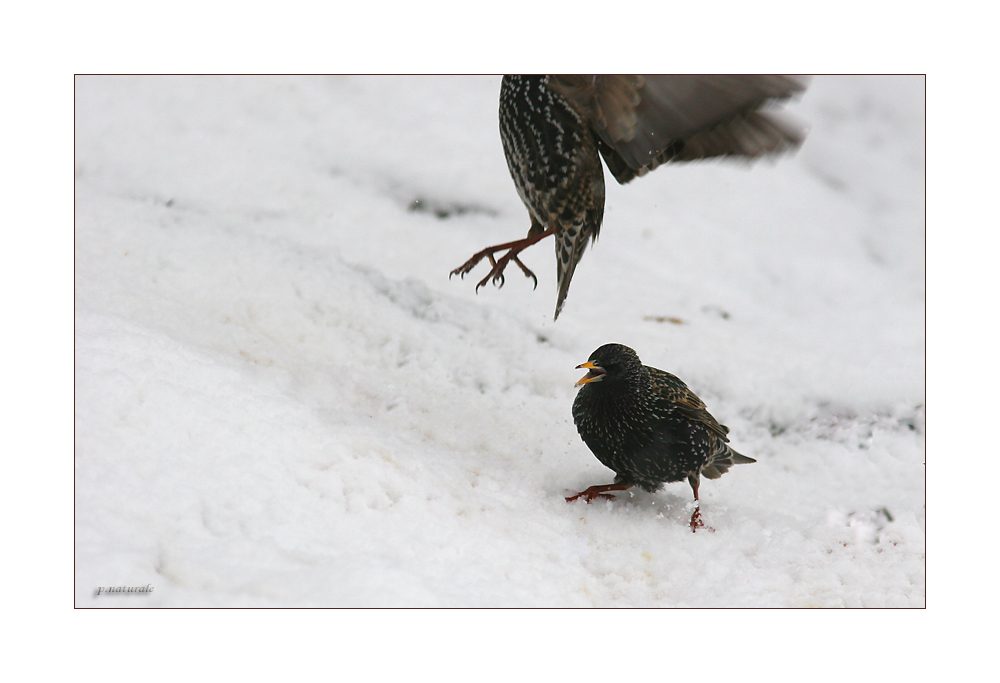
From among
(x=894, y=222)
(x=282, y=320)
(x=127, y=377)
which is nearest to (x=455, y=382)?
(x=282, y=320)

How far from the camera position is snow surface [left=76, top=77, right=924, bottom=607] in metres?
2.27

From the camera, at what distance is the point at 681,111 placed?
251 centimetres

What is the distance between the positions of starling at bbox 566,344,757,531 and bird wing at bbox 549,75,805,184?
778 millimetres

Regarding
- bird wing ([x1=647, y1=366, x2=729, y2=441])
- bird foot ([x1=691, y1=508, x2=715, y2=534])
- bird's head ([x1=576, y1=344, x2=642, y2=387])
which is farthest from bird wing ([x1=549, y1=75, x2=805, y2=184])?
bird foot ([x1=691, y1=508, x2=715, y2=534])

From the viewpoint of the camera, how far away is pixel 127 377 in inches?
101

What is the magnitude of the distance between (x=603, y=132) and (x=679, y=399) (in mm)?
1040

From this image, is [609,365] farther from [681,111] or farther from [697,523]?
[681,111]

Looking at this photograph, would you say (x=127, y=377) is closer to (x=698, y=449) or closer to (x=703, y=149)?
(x=698, y=449)

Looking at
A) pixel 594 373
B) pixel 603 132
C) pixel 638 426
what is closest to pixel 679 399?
pixel 638 426

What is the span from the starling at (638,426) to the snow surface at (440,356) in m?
0.20

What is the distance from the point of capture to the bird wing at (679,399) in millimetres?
2783

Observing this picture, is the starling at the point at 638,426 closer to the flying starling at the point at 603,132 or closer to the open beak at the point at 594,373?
the open beak at the point at 594,373

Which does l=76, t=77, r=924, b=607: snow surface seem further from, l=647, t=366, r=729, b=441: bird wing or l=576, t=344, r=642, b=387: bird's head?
l=576, t=344, r=642, b=387: bird's head

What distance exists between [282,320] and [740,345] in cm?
262
